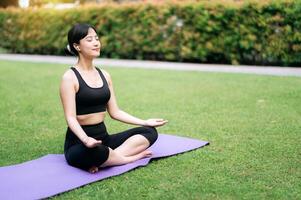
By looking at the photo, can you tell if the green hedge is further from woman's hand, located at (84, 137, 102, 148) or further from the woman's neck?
woman's hand, located at (84, 137, 102, 148)

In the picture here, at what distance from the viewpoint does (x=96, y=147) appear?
13.8ft

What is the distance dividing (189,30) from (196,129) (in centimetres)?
751

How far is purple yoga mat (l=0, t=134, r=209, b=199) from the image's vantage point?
12.6ft

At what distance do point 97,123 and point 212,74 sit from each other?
21.1ft

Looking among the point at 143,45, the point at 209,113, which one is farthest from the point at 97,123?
the point at 143,45

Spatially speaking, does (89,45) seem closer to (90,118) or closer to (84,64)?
(84,64)

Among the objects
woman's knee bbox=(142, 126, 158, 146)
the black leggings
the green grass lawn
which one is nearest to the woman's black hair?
the black leggings

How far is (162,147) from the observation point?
Answer: 5.04m

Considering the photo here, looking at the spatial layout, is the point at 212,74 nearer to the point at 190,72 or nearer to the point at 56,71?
the point at 190,72

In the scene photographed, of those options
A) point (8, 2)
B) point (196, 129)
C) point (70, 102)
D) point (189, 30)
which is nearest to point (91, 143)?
point (70, 102)

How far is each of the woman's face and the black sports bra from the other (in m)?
0.19

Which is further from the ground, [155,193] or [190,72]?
[155,193]

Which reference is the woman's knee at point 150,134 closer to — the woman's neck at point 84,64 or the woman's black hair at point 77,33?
the woman's neck at point 84,64

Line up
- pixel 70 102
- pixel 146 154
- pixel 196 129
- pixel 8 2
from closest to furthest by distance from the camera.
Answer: pixel 70 102, pixel 146 154, pixel 196 129, pixel 8 2
